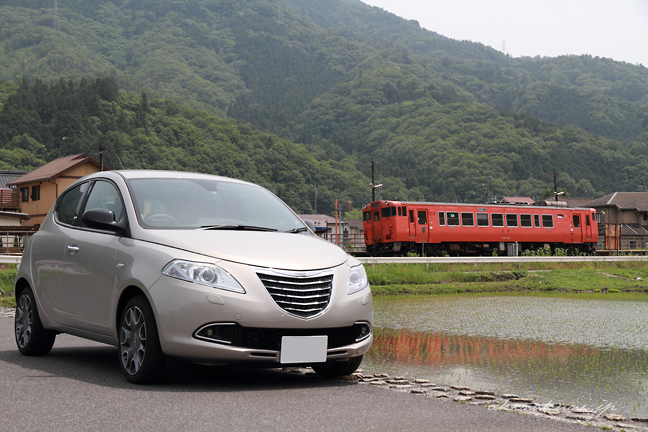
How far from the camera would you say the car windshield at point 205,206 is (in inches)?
215

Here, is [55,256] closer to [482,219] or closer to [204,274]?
[204,274]

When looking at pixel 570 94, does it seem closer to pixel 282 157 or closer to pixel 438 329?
pixel 282 157

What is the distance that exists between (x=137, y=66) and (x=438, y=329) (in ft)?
620

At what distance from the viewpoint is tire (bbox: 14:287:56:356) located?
642 centimetres

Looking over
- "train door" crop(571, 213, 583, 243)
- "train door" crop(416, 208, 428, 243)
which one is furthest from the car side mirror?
"train door" crop(571, 213, 583, 243)

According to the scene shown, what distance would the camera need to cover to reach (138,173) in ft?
19.6

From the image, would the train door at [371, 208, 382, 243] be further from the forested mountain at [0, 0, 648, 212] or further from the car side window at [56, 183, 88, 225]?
the forested mountain at [0, 0, 648, 212]

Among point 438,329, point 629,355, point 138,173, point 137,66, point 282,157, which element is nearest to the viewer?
point 138,173

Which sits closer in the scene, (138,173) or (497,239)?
(138,173)

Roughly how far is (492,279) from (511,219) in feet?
41.6

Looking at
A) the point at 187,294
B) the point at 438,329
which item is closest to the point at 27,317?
the point at 187,294

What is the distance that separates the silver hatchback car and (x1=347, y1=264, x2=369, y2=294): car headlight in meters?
0.01

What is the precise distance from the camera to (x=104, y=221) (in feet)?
17.3

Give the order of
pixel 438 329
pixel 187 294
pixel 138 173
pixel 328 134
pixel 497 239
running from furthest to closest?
pixel 328 134
pixel 497 239
pixel 438 329
pixel 138 173
pixel 187 294
